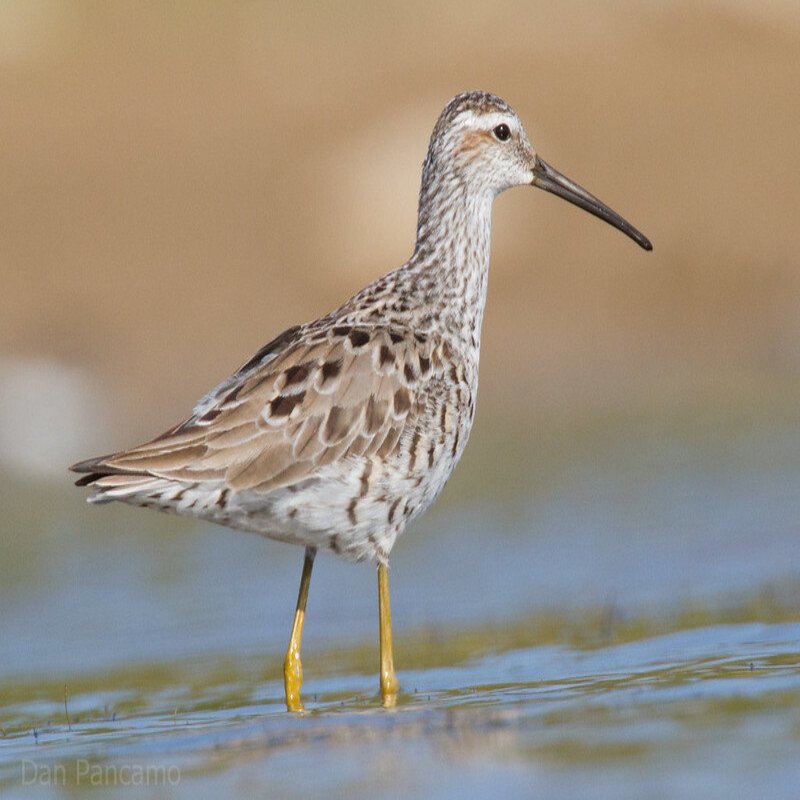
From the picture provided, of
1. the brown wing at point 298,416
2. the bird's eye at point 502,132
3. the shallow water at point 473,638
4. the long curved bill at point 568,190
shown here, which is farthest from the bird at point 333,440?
the long curved bill at point 568,190

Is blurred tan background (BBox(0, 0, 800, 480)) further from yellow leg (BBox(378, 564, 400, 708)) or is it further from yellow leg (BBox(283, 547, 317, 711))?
yellow leg (BBox(378, 564, 400, 708))

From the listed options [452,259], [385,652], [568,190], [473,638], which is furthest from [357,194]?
[385,652]

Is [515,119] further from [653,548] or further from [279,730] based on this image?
[279,730]

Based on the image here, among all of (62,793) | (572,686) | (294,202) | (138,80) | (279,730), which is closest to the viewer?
(62,793)

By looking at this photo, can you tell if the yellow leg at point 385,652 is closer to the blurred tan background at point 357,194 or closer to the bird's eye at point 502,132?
the bird's eye at point 502,132

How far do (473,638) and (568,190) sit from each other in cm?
265

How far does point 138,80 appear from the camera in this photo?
23391mm

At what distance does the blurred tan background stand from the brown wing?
6.65m

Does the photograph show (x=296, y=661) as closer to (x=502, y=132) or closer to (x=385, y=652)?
(x=385, y=652)

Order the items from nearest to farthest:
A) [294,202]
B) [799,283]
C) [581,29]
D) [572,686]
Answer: [572,686]
[799,283]
[294,202]
[581,29]

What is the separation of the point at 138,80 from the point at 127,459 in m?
15.6

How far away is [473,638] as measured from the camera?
10391mm

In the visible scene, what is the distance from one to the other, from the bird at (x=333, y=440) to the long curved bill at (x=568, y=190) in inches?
49.6

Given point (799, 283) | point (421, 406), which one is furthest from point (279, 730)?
point (799, 283)
